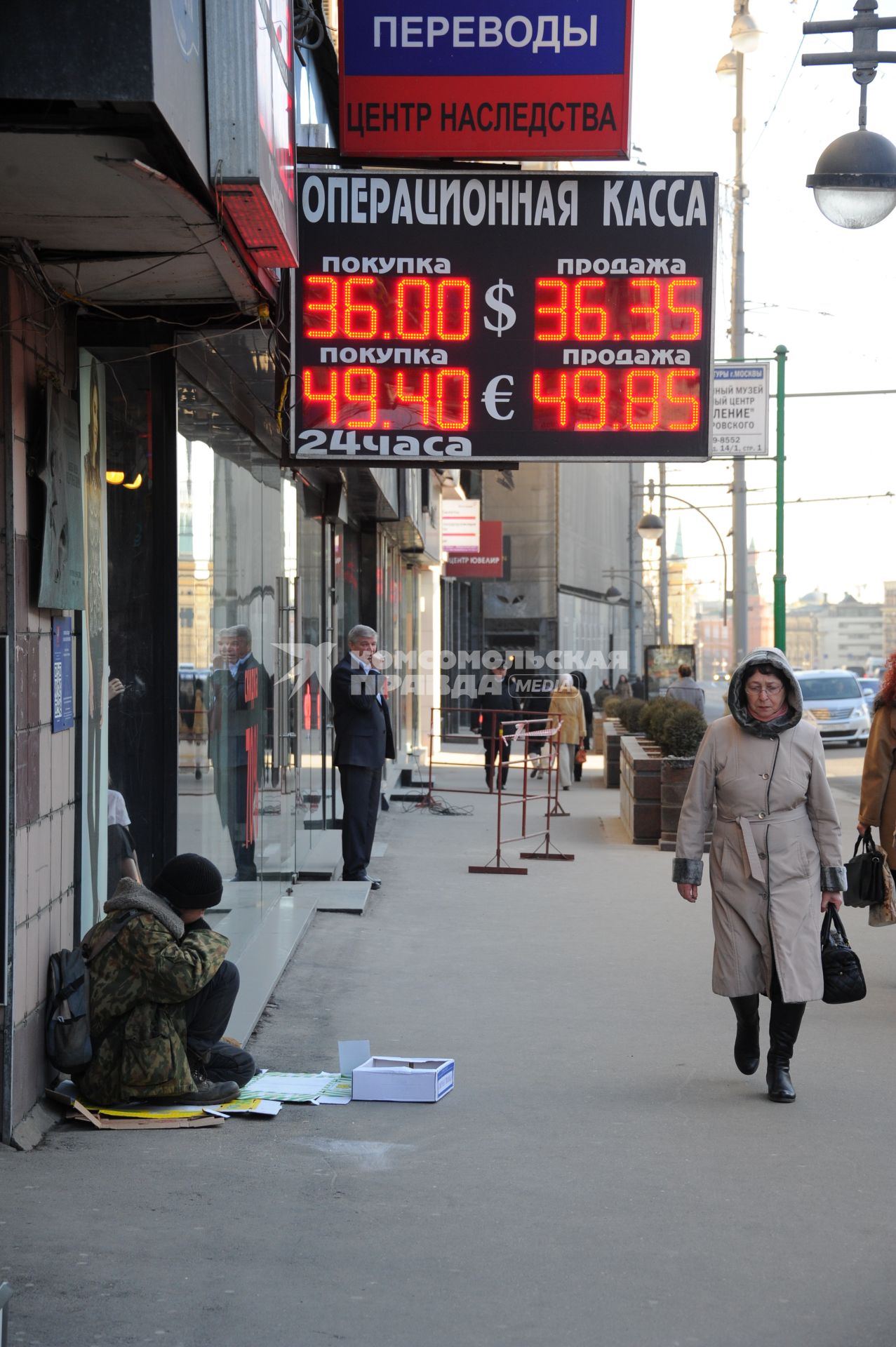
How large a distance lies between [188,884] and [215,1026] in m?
0.61

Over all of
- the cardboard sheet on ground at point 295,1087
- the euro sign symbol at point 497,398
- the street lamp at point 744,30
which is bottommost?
the cardboard sheet on ground at point 295,1087

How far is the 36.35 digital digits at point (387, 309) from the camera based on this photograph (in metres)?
6.83

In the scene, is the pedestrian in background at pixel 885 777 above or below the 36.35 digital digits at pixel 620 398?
below

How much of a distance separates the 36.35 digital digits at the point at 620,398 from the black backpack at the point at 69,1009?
2895 mm

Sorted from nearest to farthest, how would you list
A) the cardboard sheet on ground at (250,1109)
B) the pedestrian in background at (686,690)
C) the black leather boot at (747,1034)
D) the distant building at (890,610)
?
the cardboard sheet on ground at (250,1109), the black leather boot at (747,1034), the pedestrian in background at (686,690), the distant building at (890,610)

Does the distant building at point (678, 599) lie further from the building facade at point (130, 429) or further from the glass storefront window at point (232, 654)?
the building facade at point (130, 429)

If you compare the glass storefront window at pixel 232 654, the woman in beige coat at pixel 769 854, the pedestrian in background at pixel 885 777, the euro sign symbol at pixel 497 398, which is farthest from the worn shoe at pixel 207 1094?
the pedestrian in background at pixel 885 777

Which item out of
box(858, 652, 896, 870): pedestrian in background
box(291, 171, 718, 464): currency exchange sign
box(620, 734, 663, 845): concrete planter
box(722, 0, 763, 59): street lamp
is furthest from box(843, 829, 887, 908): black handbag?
box(722, 0, 763, 59): street lamp

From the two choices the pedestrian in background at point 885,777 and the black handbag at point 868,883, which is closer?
the black handbag at point 868,883

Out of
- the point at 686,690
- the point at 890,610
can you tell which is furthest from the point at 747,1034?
the point at 890,610

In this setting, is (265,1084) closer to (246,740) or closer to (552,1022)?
(552,1022)

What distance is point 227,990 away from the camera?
6098mm

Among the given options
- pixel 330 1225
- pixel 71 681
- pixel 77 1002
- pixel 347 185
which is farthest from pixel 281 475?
pixel 330 1225

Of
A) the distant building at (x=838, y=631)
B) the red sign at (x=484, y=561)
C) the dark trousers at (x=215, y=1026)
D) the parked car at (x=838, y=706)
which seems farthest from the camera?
the distant building at (x=838, y=631)
